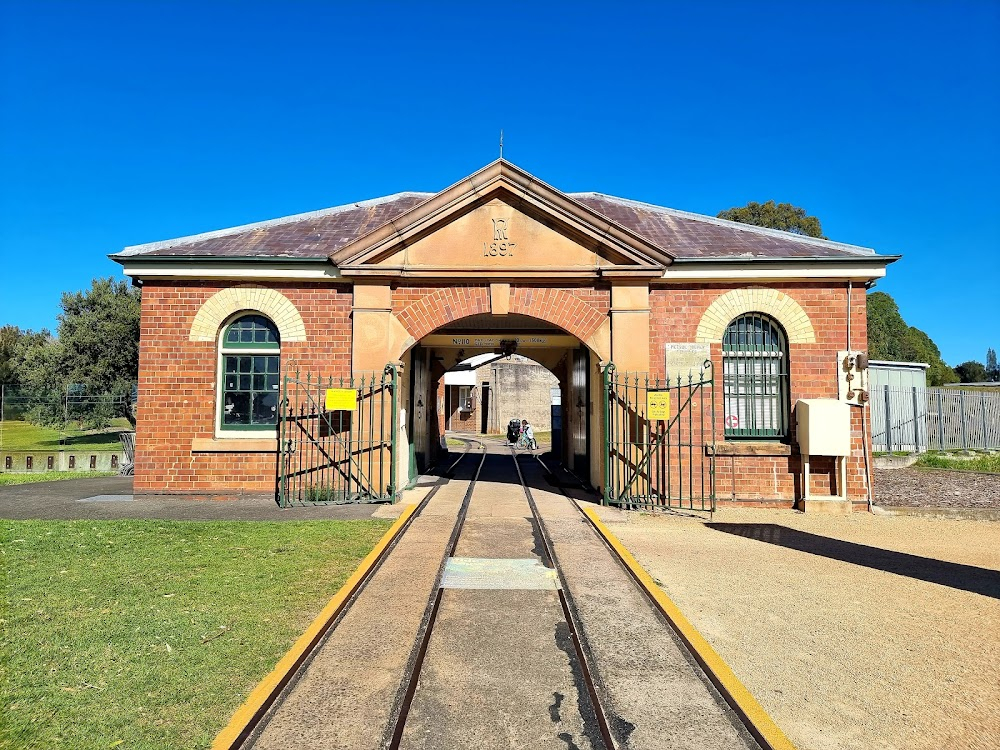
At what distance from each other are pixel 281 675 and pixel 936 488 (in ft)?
48.9

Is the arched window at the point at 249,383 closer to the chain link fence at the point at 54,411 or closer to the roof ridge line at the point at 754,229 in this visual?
the roof ridge line at the point at 754,229

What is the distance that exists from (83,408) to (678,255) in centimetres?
2613

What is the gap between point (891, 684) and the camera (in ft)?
13.2

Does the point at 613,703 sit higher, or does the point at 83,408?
the point at 83,408

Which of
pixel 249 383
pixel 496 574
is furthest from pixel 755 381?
pixel 249 383

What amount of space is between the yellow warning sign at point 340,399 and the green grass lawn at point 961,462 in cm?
1727

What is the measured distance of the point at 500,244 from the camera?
11.0 metres

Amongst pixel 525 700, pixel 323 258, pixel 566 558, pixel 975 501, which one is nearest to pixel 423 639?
pixel 525 700

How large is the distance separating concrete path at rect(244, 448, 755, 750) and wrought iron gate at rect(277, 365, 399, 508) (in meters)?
4.13

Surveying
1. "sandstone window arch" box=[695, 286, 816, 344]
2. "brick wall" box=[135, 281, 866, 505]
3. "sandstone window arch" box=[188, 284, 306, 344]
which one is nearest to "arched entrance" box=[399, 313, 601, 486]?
"brick wall" box=[135, 281, 866, 505]

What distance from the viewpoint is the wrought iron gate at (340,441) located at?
1069cm

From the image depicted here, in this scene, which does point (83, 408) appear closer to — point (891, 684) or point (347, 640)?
point (347, 640)

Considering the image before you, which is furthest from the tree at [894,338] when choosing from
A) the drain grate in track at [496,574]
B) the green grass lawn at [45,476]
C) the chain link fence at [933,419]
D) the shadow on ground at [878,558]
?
the green grass lawn at [45,476]

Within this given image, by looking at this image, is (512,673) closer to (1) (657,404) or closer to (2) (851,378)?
(1) (657,404)
